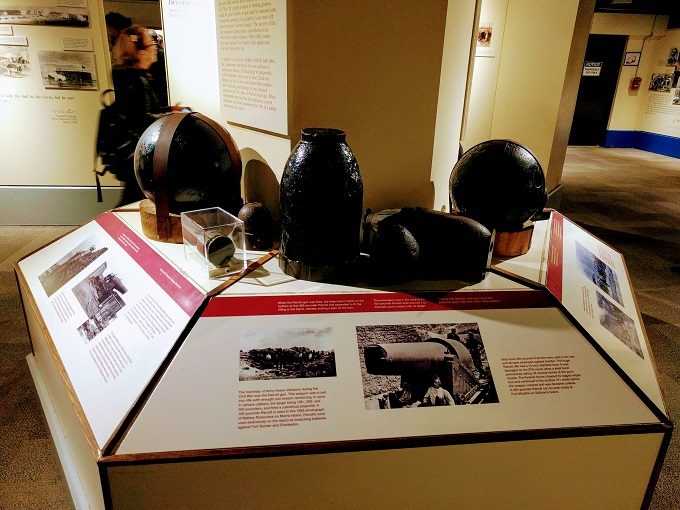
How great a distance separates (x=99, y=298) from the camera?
1629 mm

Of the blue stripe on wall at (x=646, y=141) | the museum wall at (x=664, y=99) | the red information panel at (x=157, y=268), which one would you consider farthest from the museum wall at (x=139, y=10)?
the blue stripe on wall at (x=646, y=141)

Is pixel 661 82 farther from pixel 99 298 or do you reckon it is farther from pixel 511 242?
pixel 99 298

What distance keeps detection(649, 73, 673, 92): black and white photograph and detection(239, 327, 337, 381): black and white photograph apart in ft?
37.8

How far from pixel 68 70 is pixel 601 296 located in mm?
4301

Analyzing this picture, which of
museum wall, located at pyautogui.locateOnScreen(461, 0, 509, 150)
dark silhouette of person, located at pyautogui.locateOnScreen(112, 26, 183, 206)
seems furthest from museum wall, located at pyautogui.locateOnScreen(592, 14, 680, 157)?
dark silhouette of person, located at pyautogui.locateOnScreen(112, 26, 183, 206)

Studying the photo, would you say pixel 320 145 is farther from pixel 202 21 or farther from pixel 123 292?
pixel 202 21

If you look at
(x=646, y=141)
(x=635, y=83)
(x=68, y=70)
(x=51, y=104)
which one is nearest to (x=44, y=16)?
(x=68, y=70)

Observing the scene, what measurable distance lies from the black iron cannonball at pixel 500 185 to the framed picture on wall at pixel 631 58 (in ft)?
35.9

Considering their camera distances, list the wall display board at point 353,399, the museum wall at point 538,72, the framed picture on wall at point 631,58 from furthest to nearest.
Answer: the framed picture on wall at point 631,58
the museum wall at point 538,72
the wall display board at point 353,399

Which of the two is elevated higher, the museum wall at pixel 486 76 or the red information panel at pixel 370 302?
the museum wall at pixel 486 76

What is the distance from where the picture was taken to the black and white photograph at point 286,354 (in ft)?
4.15

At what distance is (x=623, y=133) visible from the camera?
11086 mm

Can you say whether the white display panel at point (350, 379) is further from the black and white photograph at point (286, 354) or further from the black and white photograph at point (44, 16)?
the black and white photograph at point (44, 16)

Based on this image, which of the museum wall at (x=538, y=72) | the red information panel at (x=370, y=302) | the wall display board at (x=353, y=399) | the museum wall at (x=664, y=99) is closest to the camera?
the wall display board at (x=353, y=399)
